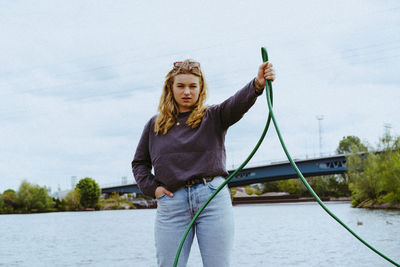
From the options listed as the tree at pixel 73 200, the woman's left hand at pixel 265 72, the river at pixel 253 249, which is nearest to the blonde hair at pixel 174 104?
the woman's left hand at pixel 265 72

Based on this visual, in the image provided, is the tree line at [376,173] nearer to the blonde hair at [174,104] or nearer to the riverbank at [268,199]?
the blonde hair at [174,104]

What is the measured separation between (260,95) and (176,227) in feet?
2.92

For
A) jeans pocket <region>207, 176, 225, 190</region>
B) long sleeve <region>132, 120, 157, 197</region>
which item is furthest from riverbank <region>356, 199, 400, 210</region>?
jeans pocket <region>207, 176, 225, 190</region>

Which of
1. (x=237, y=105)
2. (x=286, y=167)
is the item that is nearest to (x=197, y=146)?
(x=237, y=105)

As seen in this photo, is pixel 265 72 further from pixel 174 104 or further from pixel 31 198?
pixel 31 198

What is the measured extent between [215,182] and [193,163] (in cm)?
17

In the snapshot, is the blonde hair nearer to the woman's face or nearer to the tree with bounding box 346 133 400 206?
the woman's face

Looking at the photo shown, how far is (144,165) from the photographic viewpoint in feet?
10.5

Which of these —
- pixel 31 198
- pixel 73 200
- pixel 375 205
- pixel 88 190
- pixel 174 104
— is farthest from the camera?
pixel 88 190

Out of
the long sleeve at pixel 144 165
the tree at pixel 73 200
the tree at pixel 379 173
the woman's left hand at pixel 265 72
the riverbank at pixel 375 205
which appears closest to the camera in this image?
the woman's left hand at pixel 265 72

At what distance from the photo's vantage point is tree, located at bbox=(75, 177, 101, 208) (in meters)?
69.8

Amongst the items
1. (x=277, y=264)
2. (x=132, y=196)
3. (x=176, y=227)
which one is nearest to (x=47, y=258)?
(x=277, y=264)

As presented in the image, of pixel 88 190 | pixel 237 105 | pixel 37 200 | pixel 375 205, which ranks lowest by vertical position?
pixel 375 205

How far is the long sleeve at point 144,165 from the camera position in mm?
3051
